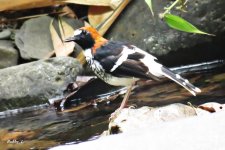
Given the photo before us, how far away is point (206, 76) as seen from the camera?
559cm

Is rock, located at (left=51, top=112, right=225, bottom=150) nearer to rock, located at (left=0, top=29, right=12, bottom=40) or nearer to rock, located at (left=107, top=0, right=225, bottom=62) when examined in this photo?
rock, located at (left=107, top=0, right=225, bottom=62)

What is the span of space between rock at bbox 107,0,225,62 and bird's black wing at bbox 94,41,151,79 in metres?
1.85

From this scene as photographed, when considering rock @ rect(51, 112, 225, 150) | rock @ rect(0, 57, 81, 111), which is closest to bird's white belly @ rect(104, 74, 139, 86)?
rock @ rect(0, 57, 81, 111)

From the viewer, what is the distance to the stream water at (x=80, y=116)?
14.1ft

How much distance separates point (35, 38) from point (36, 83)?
1173 millimetres

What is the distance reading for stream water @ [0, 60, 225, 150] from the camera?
14.1ft

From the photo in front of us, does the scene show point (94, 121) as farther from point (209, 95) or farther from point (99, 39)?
point (209, 95)

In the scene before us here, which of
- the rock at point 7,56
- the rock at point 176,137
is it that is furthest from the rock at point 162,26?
the rock at point 176,137

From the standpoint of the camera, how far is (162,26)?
20.6 ft

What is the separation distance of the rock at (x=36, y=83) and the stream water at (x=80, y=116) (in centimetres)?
11

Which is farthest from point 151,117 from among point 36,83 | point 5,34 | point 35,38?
point 5,34

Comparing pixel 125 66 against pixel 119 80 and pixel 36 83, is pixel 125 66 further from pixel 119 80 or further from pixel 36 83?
pixel 36 83

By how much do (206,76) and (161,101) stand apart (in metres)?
0.95

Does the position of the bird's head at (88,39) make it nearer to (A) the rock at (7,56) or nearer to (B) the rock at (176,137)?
(A) the rock at (7,56)
